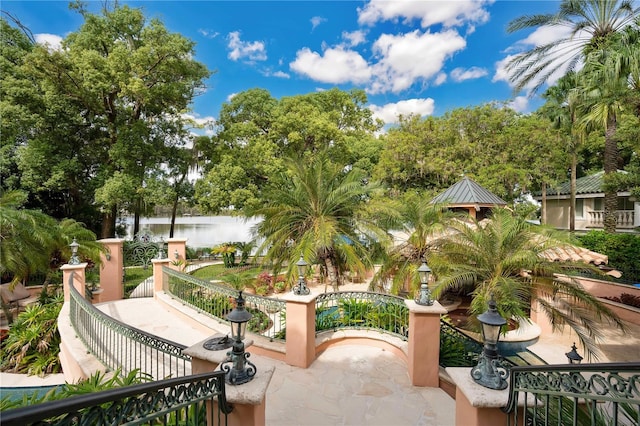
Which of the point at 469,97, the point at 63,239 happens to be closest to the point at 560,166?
the point at 469,97

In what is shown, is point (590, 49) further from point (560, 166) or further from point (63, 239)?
point (63, 239)

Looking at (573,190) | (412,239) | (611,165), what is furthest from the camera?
(573,190)

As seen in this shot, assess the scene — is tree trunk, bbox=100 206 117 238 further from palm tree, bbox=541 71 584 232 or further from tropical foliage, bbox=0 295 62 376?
palm tree, bbox=541 71 584 232

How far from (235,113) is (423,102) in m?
15.0

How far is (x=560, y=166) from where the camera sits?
19188 millimetres

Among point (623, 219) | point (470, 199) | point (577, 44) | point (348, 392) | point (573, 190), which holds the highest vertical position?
point (577, 44)

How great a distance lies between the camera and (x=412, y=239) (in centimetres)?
922

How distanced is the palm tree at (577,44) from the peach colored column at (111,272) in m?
17.9

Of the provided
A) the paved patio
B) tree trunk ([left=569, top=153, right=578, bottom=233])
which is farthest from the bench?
tree trunk ([left=569, top=153, right=578, bottom=233])

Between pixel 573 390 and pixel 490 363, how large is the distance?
0.72 metres

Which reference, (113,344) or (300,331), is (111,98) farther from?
(300,331)

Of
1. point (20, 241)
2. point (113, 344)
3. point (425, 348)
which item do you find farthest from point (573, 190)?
point (20, 241)

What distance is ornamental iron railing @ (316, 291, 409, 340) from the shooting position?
20.0 feet

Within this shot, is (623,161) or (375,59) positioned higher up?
(375,59)
